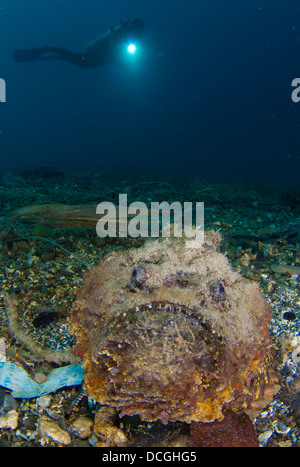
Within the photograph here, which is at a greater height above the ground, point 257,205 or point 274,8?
point 274,8

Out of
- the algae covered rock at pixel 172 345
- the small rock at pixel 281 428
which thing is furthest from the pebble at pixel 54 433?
the small rock at pixel 281 428

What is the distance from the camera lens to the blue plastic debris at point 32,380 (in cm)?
225

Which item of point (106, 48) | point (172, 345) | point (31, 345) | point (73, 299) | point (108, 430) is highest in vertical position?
point (106, 48)

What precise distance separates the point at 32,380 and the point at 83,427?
66 cm

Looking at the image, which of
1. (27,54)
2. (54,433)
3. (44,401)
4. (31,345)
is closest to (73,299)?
(31,345)

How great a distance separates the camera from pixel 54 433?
6.36 ft

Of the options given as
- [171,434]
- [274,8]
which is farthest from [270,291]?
[274,8]

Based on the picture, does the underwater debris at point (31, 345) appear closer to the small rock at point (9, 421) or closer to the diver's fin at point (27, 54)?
the small rock at point (9, 421)

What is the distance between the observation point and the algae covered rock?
1557 millimetres

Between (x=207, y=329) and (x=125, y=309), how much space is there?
0.48 meters

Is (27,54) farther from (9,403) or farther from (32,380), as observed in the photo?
(9,403)

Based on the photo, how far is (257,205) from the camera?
9.05 m

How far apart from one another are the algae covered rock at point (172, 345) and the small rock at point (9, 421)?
2.59 ft
